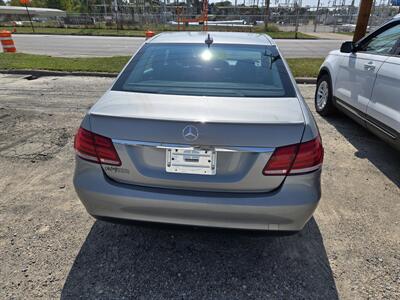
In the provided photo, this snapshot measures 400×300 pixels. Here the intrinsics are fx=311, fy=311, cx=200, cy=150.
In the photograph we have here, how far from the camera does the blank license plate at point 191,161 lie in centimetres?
191

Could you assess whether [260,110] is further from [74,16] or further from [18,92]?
[74,16]

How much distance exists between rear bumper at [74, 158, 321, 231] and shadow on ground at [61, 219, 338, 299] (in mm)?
116

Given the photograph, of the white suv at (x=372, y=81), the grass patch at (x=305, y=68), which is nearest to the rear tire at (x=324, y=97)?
the white suv at (x=372, y=81)

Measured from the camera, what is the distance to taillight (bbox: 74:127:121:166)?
6.59 ft

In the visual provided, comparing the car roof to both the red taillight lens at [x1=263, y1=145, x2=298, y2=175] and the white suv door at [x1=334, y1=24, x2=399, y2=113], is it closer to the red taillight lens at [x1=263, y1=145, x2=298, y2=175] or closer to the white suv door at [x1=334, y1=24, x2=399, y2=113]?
the red taillight lens at [x1=263, y1=145, x2=298, y2=175]

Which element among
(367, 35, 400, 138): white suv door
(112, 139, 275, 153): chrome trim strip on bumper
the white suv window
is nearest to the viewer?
(112, 139, 275, 153): chrome trim strip on bumper

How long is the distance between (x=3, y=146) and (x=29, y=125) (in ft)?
2.69

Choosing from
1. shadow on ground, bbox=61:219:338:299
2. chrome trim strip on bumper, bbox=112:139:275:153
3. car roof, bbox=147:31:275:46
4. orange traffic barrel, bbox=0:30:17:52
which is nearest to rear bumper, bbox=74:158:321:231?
shadow on ground, bbox=61:219:338:299

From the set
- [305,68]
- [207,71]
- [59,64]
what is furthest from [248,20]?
[207,71]

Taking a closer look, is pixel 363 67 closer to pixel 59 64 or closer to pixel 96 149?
pixel 96 149

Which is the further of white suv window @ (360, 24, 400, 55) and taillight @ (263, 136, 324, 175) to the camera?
white suv window @ (360, 24, 400, 55)

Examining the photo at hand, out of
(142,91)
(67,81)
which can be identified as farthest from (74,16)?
(142,91)

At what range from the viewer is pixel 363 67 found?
4293mm

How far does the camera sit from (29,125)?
5102 millimetres
